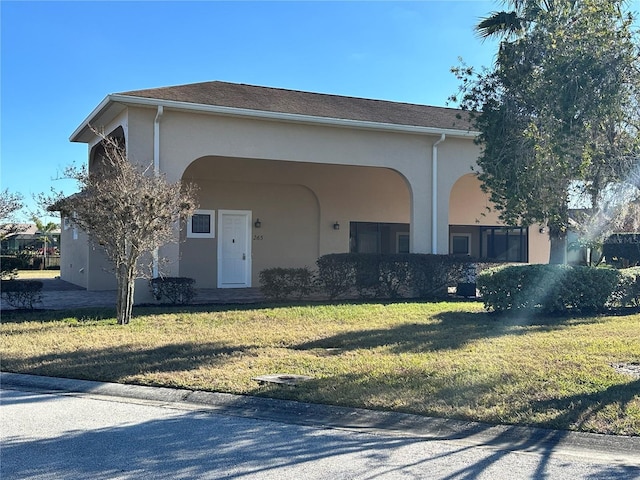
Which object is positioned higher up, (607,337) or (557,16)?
(557,16)

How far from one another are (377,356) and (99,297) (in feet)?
32.1

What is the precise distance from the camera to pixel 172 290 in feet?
43.1

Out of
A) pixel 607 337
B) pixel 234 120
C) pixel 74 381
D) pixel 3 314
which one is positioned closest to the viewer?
pixel 74 381

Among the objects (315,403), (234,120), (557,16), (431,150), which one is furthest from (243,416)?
Result: (431,150)

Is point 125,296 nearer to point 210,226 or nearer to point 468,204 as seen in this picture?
point 210,226

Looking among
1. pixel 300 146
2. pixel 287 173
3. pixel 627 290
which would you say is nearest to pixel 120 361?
pixel 300 146

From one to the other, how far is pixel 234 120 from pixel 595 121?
864 centimetres

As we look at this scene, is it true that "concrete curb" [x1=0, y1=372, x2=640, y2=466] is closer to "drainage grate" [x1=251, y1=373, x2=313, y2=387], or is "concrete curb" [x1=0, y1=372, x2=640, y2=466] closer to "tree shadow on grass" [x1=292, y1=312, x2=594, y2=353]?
"drainage grate" [x1=251, y1=373, x2=313, y2=387]

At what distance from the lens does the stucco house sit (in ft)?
45.0

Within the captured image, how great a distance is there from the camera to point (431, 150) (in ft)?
54.4

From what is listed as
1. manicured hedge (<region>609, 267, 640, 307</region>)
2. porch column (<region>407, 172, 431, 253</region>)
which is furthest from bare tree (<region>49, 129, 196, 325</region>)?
manicured hedge (<region>609, 267, 640, 307</region>)

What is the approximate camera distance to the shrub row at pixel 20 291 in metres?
12.3

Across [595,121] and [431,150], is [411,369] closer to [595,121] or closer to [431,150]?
[595,121]

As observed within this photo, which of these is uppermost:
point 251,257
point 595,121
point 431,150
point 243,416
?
point 431,150
